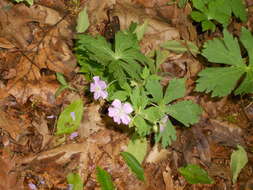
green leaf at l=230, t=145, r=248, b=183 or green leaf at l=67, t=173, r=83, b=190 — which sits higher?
green leaf at l=230, t=145, r=248, b=183

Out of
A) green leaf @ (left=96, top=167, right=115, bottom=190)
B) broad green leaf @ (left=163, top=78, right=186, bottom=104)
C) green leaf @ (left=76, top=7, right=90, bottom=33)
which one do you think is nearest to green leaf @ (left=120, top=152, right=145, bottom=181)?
green leaf @ (left=96, top=167, right=115, bottom=190)

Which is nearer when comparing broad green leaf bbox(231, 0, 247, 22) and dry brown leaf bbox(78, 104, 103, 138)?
dry brown leaf bbox(78, 104, 103, 138)

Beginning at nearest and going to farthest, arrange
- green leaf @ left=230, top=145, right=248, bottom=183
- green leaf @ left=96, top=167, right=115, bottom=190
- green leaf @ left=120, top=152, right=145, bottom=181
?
green leaf @ left=96, top=167, right=115, bottom=190
green leaf @ left=120, top=152, right=145, bottom=181
green leaf @ left=230, top=145, right=248, bottom=183

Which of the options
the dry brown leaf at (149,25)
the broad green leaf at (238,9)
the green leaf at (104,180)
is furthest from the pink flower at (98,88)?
the broad green leaf at (238,9)

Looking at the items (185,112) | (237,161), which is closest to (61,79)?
(185,112)

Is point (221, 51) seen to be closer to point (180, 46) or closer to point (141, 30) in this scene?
point (180, 46)

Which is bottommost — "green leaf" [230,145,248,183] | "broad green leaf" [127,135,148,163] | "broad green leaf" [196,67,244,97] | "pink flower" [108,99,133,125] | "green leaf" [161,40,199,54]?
"green leaf" [230,145,248,183]

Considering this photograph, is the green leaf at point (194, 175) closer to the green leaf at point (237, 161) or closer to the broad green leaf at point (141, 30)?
the green leaf at point (237, 161)

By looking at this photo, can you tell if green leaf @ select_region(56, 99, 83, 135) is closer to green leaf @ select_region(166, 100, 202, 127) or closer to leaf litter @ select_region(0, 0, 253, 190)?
leaf litter @ select_region(0, 0, 253, 190)
